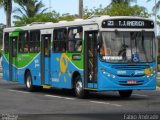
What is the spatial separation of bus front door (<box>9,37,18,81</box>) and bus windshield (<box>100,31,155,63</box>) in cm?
863

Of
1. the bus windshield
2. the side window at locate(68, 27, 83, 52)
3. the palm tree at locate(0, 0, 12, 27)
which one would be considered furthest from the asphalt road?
the palm tree at locate(0, 0, 12, 27)

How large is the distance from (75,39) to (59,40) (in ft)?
5.01

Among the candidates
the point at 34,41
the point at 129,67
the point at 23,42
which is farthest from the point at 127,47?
the point at 23,42

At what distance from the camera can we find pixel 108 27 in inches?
842

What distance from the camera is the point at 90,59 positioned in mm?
21891

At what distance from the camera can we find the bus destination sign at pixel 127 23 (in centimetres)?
2144

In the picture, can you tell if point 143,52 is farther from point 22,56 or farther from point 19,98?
point 22,56

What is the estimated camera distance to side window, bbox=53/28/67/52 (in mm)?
23827

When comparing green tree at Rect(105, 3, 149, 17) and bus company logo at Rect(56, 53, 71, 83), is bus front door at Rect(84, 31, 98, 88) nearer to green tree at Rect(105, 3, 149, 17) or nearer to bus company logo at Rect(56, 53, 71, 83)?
bus company logo at Rect(56, 53, 71, 83)

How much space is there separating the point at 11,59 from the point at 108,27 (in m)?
9.15

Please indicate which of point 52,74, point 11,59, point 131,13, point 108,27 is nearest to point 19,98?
point 52,74

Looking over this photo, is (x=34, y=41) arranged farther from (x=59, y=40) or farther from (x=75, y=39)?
(x=75, y=39)

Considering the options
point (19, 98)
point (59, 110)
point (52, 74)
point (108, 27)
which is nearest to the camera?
point (59, 110)

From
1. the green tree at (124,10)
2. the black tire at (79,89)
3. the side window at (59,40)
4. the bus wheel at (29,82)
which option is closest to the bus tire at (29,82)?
the bus wheel at (29,82)
